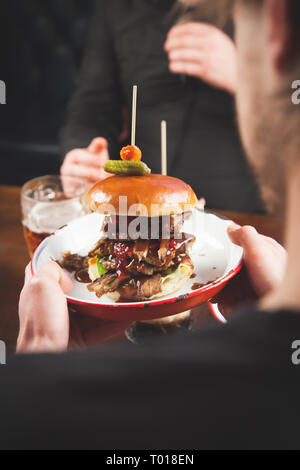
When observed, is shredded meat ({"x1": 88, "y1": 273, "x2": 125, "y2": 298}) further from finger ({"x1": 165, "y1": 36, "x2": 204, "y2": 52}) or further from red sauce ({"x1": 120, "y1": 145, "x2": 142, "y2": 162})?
finger ({"x1": 165, "y1": 36, "x2": 204, "y2": 52})

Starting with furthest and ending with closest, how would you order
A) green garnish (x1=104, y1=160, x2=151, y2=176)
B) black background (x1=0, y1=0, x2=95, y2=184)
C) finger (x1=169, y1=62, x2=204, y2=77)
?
black background (x1=0, y1=0, x2=95, y2=184) → finger (x1=169, y1=62, x2=204, y2=77) → green garnish (x1=104, y1=160, x2=151, y2=176)

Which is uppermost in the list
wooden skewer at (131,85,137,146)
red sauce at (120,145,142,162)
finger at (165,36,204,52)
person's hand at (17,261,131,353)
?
finger at (165,36,204,52)

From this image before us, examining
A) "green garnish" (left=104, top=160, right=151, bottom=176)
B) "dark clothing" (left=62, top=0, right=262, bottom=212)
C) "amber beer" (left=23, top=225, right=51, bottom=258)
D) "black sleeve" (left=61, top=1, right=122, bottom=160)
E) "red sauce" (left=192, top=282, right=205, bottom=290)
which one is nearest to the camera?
"green garnish" (left=104, top=160, right=151, bottom=176)

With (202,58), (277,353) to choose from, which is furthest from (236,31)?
(202,58)

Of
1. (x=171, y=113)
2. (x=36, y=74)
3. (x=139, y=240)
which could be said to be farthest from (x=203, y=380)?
(x=36, y=74)

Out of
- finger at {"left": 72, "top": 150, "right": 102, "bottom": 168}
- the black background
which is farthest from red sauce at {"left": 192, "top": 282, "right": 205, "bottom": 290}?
the black background

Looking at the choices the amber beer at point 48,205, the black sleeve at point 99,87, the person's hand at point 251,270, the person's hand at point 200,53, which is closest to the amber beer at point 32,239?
the amber beer at point 48,205

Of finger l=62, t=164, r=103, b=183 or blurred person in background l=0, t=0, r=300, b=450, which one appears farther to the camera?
finger l=62, t=164, r=103, b=183
